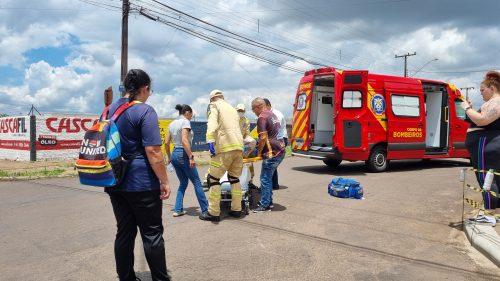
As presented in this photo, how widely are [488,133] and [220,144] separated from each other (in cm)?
344

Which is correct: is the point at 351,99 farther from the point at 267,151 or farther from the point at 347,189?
the point at 267,151

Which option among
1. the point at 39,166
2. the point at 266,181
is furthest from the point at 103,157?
the point at 39,166

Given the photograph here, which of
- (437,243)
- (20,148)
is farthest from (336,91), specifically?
(20,148)

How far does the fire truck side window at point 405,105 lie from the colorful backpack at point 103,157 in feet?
32.1

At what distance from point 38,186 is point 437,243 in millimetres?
8670

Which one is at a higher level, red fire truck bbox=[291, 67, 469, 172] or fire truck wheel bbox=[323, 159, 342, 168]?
red fire truck bbox=[291, 67, 469, 172]

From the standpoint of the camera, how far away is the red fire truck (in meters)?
11.1

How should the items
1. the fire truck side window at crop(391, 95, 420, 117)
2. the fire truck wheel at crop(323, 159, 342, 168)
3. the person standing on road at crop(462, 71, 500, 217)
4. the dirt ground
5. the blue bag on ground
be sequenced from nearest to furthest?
the person standing on road at crop(462, 71, 500, 217) < the blue bag on ground < the fire truck side window at crop(391, 95, 420, 117) < the fire truck wheel at crop(323, 159, 342, 168) < the dirt ground

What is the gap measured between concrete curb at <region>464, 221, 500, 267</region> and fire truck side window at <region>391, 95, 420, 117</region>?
6.70 m

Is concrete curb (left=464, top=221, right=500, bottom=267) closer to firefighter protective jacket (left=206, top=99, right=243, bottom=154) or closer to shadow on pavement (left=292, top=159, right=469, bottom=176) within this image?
firefighter protective jacket (left=206, top=99, right=243, bottom=154)

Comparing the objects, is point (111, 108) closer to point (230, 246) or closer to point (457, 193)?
point (230, 246)

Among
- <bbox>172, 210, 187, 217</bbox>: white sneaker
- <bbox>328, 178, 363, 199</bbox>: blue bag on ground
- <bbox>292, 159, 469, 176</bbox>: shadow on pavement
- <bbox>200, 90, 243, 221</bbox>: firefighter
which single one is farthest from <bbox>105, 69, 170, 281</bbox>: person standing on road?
<bbox>292, 159, 469, 176</bbox>: shadow on pavement

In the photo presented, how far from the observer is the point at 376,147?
11664 mm

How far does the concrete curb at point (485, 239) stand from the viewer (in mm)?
4332
